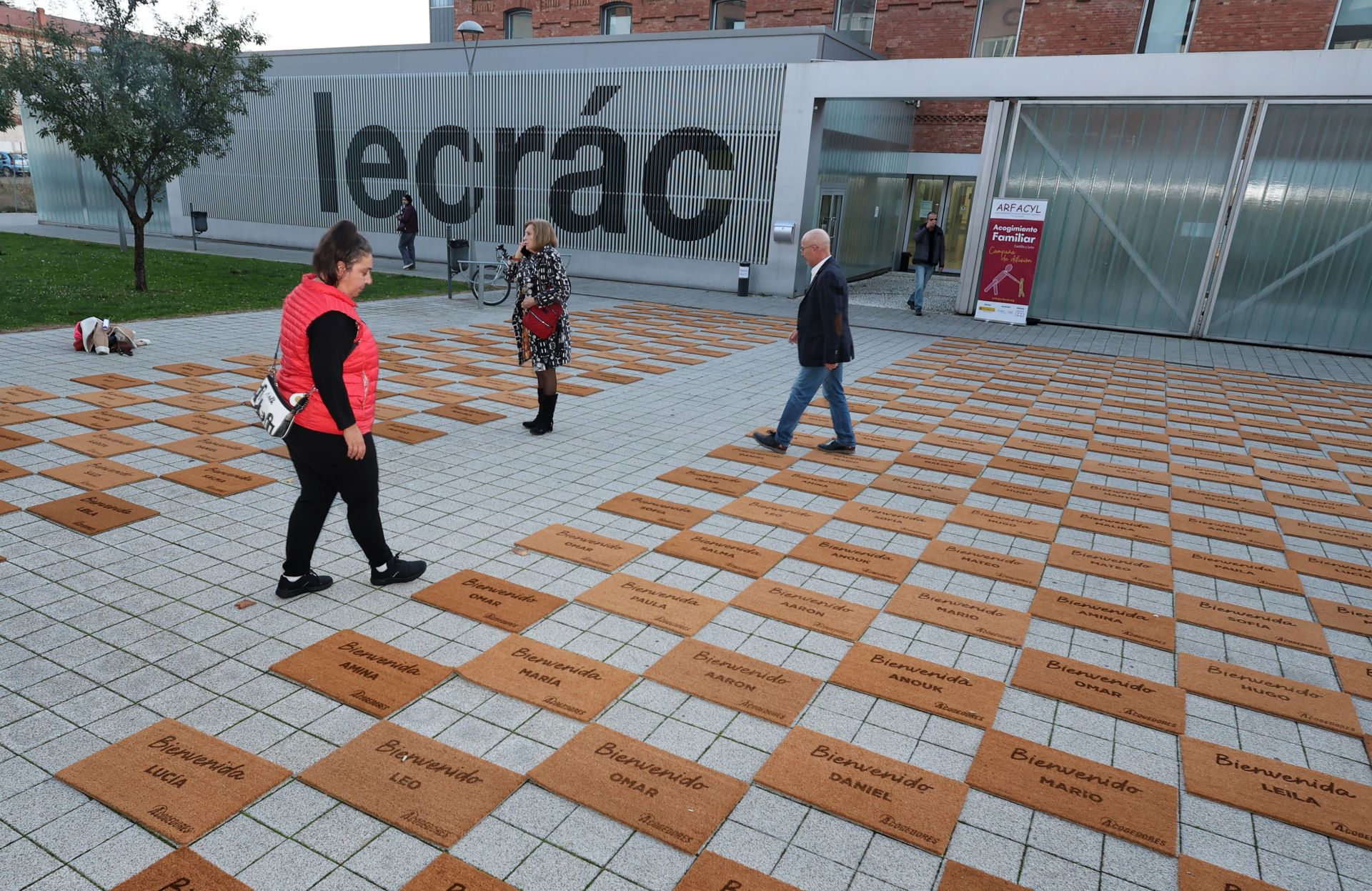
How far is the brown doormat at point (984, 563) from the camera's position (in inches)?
213

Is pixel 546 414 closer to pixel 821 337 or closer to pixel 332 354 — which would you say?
pixel 821 337

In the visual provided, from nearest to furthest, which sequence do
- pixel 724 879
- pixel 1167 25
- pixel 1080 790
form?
pixel 724 879, pixel 1080 790, pixel 1167 25

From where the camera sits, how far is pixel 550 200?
20844 mm

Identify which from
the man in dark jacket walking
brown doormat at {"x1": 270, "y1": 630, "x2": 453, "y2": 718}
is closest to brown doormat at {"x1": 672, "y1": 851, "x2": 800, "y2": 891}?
brown doormat at {"x1": 270, "y1": 630, "x2": 453, "y2": 718}

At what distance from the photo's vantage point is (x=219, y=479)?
625 cm

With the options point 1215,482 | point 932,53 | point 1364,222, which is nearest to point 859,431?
point 1215,482

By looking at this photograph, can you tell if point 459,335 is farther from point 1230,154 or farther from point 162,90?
point 1230,154

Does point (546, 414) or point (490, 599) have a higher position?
point (546, 414)

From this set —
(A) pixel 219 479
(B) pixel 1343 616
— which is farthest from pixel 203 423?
(B) pixel 1343 616

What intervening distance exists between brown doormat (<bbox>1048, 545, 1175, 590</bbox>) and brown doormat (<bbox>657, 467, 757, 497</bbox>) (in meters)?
2.33

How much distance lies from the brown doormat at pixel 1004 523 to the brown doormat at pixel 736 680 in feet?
9.20

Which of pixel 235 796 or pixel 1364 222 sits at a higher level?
pixel 1364 222

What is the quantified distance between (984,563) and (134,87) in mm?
14520

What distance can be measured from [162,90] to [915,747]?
594 inches
